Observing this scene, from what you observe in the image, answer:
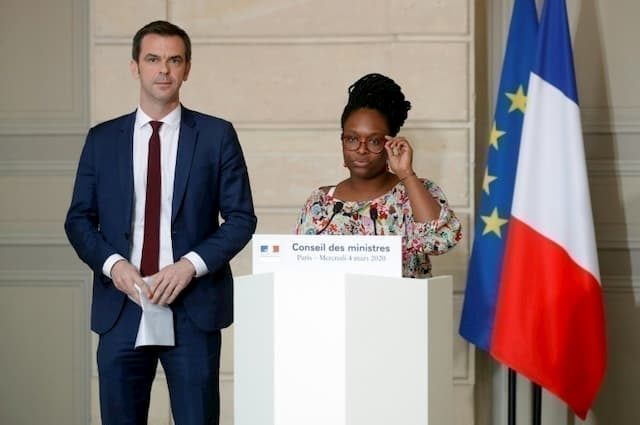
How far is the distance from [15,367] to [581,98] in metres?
3.01

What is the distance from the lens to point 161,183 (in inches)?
131

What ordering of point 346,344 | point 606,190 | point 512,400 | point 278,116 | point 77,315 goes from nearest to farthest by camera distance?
point 346,344 → point 512,400 → point 278,116 → point 606,190 → point 77,315

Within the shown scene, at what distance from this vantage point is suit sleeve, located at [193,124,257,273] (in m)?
3.29

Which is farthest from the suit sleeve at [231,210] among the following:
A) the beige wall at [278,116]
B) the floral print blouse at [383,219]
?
the beige wall at [278,116]

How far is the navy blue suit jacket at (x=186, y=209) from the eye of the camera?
329 centimetres

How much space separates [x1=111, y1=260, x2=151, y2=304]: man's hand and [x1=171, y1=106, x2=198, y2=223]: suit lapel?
0.68ft

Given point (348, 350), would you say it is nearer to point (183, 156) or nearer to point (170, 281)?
point (170, 281)

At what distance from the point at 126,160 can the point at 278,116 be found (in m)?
1.57

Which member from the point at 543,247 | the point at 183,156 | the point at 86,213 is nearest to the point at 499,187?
the point at 543,247

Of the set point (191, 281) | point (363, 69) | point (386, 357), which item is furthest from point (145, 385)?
point (363, 69)

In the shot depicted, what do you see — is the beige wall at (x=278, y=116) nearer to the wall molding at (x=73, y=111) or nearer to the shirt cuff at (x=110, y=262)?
the wall molding at (x=73, y=111)

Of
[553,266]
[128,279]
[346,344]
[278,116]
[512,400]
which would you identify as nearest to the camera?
[346,344]

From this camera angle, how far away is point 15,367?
5.35 m

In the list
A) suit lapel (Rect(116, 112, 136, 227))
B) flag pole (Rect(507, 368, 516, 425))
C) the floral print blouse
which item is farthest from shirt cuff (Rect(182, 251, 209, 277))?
flag pole (Rect(507, 368, 516, 425))
